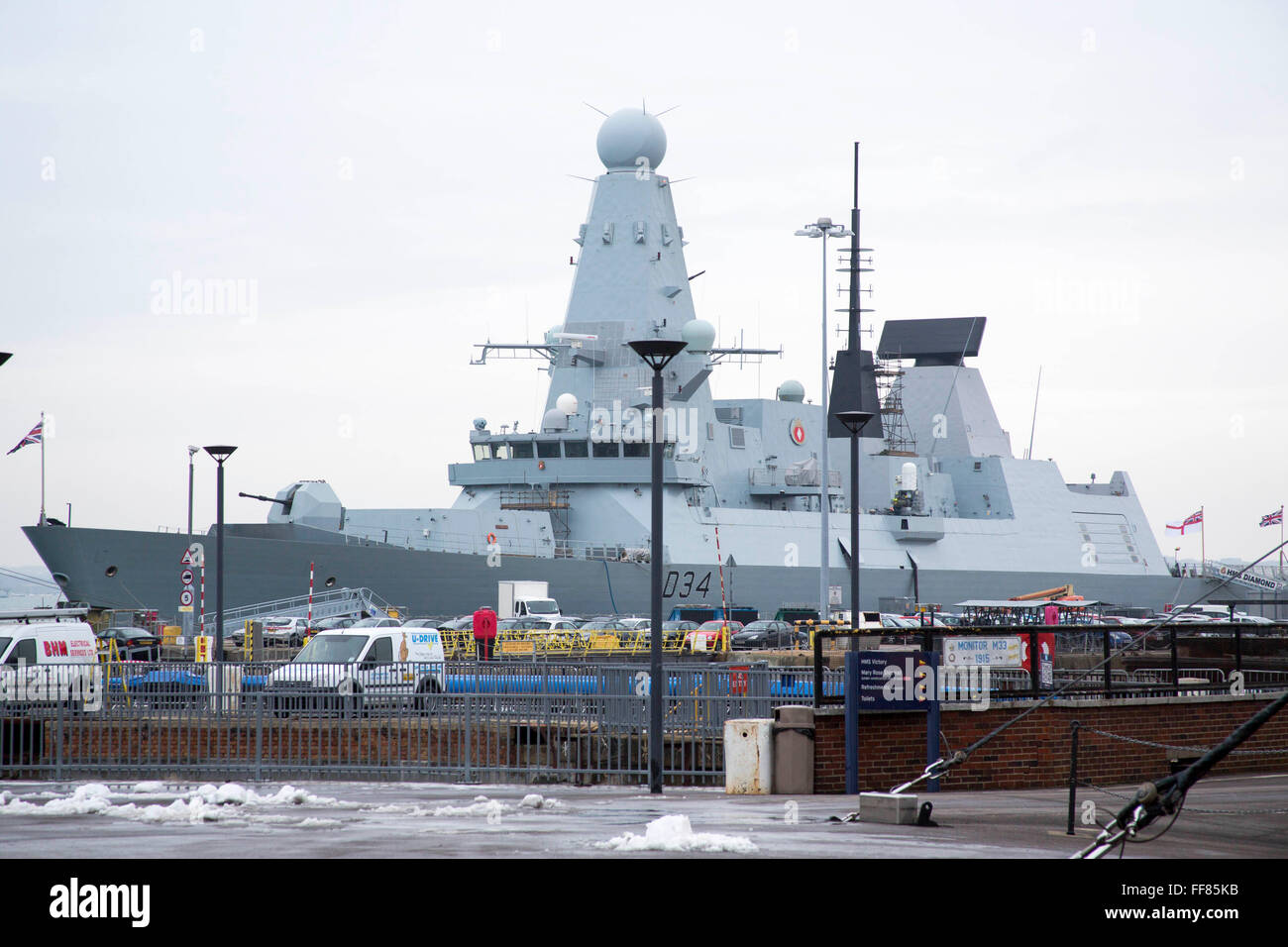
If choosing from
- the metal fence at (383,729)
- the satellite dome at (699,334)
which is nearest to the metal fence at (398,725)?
the metal fence at (383,729)

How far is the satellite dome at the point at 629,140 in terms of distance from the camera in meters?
42.7

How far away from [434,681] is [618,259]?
2653 cm

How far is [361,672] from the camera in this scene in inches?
683

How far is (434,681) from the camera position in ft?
59.4

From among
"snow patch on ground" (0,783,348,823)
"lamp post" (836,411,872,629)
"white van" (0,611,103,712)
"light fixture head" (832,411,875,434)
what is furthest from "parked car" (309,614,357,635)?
"snow patch on ground" (0,783,348,823)

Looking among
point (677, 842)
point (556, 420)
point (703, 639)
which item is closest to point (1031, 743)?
point (677, 842)

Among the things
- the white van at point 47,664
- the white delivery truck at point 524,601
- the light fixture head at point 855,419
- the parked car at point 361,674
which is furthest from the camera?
the white delivery truck at point 524,601

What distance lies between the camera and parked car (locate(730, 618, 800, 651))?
3238 centimetres

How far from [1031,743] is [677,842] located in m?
6.29

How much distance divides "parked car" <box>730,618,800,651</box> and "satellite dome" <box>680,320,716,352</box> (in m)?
11.4

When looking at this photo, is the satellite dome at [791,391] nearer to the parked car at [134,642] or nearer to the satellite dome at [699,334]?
the satellite dome at [699,334]

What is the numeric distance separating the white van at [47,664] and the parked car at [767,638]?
1482 centimetres
